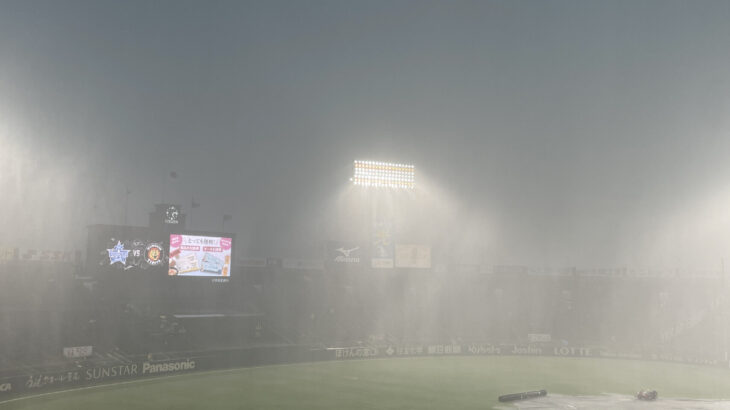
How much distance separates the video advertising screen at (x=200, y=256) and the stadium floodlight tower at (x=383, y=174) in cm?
1481

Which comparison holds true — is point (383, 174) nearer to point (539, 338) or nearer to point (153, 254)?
point (153, 254)

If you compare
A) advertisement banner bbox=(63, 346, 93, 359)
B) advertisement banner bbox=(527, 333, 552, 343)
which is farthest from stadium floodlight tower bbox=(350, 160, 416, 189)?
advertisement banner bbox=(63, 346, 93, 359)

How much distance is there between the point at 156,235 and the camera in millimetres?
45625

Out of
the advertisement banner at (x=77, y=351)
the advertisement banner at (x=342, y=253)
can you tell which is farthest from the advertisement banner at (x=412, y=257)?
the advertisement banner at (x=77, y=351)

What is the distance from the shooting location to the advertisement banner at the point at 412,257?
188ft

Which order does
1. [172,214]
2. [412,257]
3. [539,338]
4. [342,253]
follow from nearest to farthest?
[172,214]
[342,253]
[412,257]
[539,338]

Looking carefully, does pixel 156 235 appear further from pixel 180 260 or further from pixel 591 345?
pixel 591 345

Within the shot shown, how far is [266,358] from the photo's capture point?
42.9m

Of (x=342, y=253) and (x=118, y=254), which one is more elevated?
(x=342, y=253)

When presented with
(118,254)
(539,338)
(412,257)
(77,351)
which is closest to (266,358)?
(77,351)

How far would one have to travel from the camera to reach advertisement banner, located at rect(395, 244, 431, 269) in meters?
57.3

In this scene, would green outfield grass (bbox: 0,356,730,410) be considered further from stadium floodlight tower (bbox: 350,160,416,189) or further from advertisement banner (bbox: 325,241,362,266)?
stadium floodlight tower (bbox: 350,160,416,189)

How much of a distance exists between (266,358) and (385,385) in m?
12.3

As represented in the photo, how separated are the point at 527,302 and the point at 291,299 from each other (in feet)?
97.3
